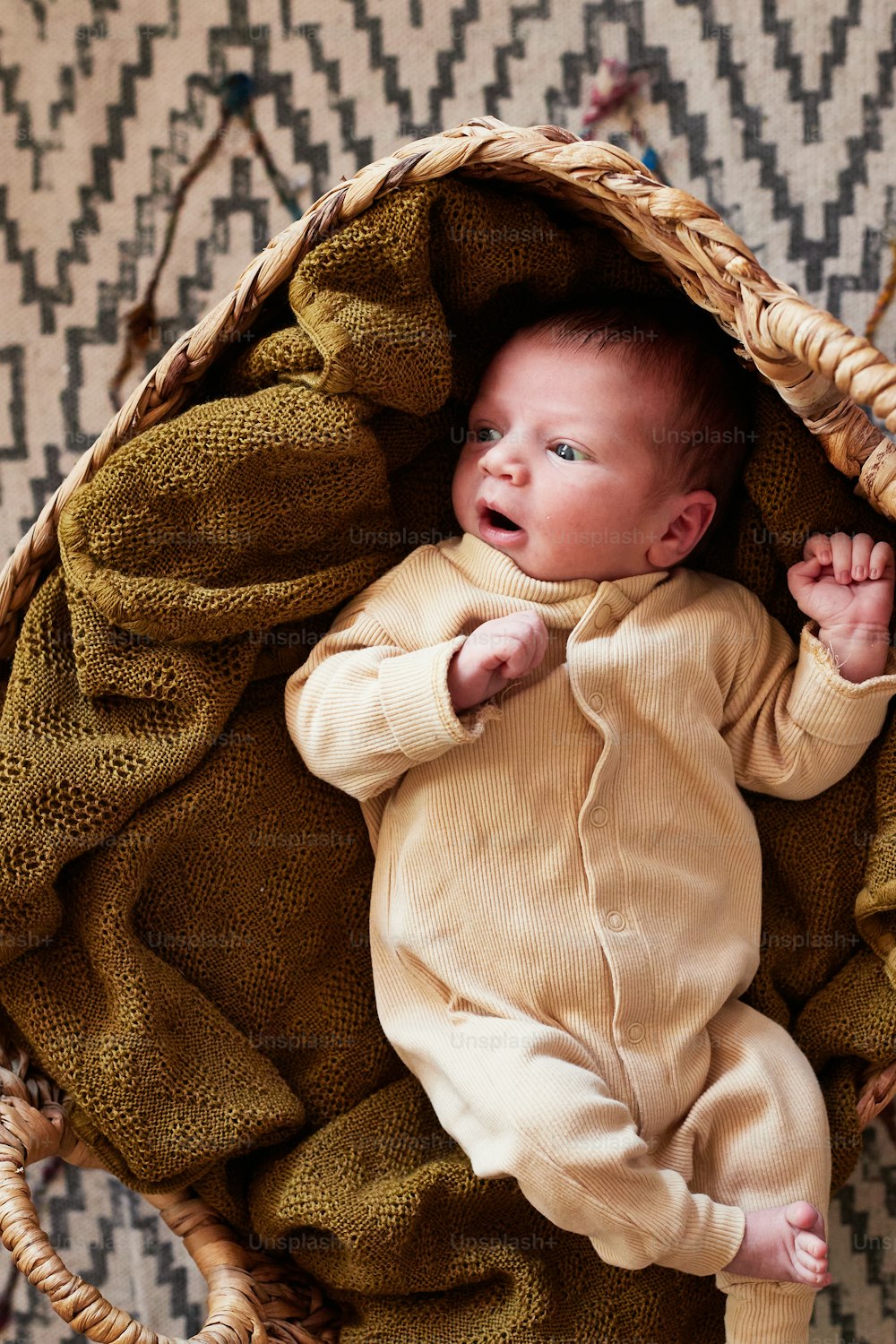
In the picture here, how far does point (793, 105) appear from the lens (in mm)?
1661

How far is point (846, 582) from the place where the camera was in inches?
52.3

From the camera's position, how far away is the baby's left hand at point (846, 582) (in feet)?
4.29

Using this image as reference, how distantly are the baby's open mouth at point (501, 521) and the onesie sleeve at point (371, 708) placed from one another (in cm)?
15

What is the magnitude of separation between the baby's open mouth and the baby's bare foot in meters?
0.72

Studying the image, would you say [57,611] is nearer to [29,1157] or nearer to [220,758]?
[220,758]

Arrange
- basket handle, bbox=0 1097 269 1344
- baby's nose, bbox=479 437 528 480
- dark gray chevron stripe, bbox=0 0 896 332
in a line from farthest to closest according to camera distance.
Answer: dark gray chevron stripe, bbox=0 0 896 332, baby's nose, bbox=479 437 528 480, basket handle, bbox=0 1097 269 1344

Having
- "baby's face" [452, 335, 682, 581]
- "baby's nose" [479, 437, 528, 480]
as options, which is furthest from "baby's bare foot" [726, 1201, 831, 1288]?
"baby's nose" [479, 437, 528, 480]

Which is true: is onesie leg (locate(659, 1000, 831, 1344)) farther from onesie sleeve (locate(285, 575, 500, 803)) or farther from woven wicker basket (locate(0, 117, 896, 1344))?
onesie sleeve (locate(285, 575, 500, 803))

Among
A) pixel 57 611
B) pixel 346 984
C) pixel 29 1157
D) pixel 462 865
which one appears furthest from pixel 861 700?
pixel 29 1157

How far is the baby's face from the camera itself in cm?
128

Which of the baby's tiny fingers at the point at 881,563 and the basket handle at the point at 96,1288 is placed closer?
the basket handle at the point at 96,1288

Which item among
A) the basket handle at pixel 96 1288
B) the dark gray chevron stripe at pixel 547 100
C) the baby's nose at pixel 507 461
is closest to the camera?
the basket handle at pixel 96 1288

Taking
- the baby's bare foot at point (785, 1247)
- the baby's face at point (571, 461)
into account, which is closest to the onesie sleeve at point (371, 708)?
the baby's face at point (571, 461)

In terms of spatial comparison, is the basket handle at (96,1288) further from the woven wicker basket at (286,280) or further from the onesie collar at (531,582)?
the onesie collar at (531,582)
